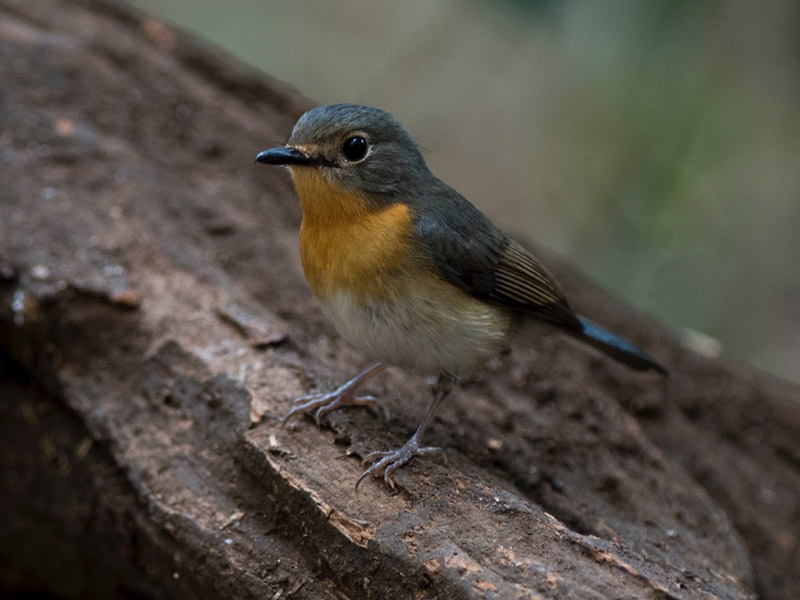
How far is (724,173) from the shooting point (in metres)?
7.55

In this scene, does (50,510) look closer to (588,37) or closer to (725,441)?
(725,441)

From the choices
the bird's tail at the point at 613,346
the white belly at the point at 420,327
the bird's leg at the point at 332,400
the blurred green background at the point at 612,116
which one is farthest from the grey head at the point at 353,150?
the blurred green background at the point at 612,116

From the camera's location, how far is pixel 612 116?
7.43 meters

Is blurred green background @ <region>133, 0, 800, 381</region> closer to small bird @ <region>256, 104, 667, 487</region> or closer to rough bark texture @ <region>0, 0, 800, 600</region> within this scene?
rough bark texture @ <region>0, 0, 800, 600</region>

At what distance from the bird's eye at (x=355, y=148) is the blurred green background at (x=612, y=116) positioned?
3273 mm

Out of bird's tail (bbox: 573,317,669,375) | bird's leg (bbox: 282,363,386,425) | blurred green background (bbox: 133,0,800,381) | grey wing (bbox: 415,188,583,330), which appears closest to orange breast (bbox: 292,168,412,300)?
grey wing (bbox: 415,188,583,330)

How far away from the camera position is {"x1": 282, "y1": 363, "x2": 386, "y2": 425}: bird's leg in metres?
3.24

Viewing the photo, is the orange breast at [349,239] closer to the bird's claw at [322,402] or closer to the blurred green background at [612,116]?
the bird's claw at [322,402]

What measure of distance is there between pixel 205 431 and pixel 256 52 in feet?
22.3

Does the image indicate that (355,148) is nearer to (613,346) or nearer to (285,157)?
(285,157)

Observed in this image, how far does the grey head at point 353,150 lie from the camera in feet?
10.3

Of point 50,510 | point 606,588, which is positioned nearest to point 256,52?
point 50,510

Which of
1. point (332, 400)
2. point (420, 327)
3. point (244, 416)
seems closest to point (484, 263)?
point (420, 327)

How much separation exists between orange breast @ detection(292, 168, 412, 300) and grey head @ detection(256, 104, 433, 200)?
0.20 ft
